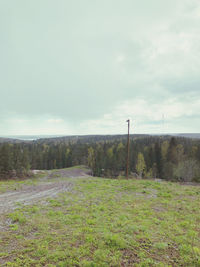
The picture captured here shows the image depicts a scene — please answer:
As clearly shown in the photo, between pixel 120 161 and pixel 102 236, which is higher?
pixel 102 236

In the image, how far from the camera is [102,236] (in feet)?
16.4

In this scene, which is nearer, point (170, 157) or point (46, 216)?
point (46, 216)

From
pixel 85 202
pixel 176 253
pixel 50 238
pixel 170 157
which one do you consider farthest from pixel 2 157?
pixel 170 157

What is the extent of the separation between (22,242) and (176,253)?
5179mm

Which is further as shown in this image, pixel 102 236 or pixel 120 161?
pixel 120 161

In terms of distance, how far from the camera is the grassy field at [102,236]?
399 centimetres

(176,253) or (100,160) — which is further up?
(176,253)

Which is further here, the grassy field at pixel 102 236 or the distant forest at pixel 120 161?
the distant forest at pixel 120 161

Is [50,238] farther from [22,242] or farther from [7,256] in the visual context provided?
[7,256]

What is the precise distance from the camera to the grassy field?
3.99 meters

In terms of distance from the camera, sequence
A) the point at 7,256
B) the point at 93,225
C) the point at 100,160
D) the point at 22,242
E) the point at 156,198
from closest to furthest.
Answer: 1. the point at 7,256
2. the point at 22,242
3. the point at 93,225
4. the point at 156,198
5. the point at 100,160

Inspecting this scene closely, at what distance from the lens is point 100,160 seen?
2469 inches

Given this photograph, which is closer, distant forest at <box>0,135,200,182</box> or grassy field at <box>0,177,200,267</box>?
grassy field at <box>0,177,200,267</box>

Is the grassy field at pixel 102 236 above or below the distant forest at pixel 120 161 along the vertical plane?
above
